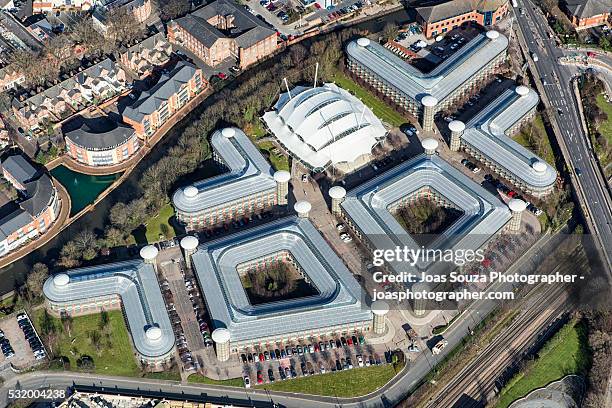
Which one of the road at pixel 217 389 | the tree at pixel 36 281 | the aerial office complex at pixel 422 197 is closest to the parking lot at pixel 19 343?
the road at pixel 217 389

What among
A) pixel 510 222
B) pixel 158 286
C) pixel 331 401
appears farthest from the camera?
pixel 510 222

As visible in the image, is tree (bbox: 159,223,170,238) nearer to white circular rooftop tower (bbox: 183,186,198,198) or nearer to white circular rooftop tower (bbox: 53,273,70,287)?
white circular rooftop tower (bbox: 183,186,198,198)

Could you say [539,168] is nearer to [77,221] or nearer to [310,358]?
[310,358]

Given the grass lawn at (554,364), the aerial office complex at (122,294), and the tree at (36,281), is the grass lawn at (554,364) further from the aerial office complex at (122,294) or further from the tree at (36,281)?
the tree at (36,281)

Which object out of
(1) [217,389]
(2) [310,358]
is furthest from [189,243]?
(2) [310,358]

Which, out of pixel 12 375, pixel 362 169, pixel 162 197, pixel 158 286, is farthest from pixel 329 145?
pixel 12 375

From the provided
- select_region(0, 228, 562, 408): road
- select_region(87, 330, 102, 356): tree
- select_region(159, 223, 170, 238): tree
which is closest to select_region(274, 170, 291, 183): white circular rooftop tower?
select_region(159, 223, 170, 238): tree

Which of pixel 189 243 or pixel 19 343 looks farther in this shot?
pixel 189 243

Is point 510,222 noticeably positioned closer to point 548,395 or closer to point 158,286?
point 548,395
